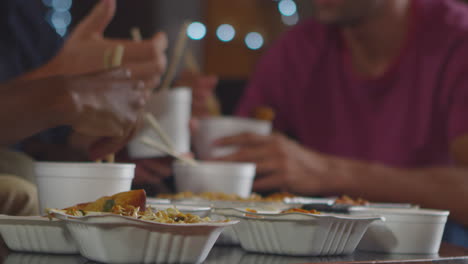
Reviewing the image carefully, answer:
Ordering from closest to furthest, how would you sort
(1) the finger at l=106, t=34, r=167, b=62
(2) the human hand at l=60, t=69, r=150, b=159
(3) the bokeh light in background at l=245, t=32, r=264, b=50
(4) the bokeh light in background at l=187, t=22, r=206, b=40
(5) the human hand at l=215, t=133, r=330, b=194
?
(2) the human hand at l=60, t=69, r=150, b=159, (1) the finger at l=106, t=34, r=167, b=62, (5) the human hand at l=215, t=133, r=330, b=194, (4) the bokeh light in background at l=187, t=22, r=206, b=40, (3) the bokeh light in background at l=245, t=32, r=264, b=50

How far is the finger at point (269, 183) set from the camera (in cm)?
159

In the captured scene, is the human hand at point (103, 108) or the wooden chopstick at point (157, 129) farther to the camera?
the wooden chopstick at point (157, 129)

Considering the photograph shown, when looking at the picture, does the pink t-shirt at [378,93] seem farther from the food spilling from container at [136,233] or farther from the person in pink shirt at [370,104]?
the food spilling from container at [136,233]

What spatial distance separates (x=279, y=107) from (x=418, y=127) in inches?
21.8

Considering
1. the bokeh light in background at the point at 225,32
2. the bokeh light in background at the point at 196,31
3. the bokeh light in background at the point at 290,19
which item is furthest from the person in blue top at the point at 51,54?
the bokeh light in background at the point at 290,19

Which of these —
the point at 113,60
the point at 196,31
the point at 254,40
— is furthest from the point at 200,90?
the point at 254,40

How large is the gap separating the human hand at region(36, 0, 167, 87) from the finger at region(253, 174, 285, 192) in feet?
A: 1.81

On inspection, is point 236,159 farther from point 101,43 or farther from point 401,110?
point 401,110

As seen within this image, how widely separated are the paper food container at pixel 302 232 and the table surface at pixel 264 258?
0.01 meters

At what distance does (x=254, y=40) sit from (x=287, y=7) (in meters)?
0.33

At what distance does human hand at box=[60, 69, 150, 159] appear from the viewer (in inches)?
34.3

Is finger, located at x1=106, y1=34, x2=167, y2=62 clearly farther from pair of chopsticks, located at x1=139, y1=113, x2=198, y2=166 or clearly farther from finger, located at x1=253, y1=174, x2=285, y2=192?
finger, located at x1=253, y1=174, x2=285, y2=192

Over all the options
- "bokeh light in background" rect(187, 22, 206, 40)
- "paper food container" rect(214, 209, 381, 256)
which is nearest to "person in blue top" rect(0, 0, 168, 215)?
"paper food container" rect(214, 209, 381, 256)

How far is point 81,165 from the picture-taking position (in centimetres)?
70
